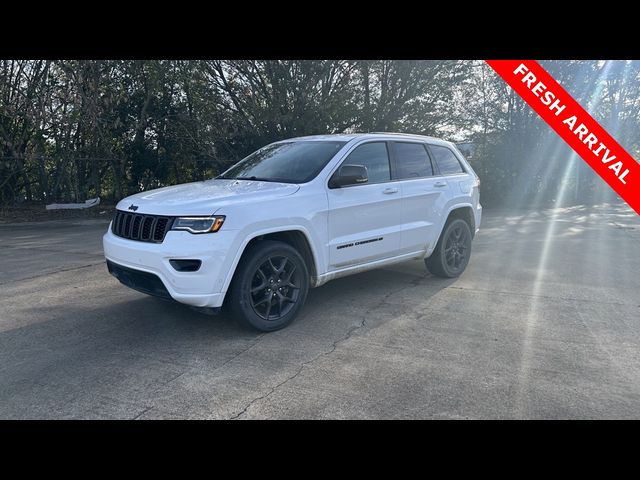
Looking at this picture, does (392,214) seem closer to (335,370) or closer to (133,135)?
(335,370)

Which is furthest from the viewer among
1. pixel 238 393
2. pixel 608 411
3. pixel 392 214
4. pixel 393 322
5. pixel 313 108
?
pixel 313 108

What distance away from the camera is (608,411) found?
2.99 m

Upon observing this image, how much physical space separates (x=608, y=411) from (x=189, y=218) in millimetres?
3289

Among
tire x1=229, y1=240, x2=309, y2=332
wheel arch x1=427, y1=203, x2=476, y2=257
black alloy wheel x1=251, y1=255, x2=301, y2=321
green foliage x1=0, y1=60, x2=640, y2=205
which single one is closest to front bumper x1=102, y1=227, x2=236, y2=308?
tire x1=229, y1=240, x2=309, y2=332

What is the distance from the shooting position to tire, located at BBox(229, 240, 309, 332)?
4.12 m

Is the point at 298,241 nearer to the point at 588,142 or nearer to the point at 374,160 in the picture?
the point at 374,160

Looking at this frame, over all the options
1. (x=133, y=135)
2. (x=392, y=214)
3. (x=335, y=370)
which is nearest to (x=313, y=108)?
(x=133, y=135)

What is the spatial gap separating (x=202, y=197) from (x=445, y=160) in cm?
356

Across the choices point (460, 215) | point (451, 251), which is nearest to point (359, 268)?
point (451, 251)

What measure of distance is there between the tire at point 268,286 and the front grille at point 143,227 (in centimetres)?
71

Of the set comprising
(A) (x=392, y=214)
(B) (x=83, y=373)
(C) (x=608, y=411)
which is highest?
(A) (x=392, y=214)

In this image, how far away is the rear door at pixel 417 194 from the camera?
5.56 meters

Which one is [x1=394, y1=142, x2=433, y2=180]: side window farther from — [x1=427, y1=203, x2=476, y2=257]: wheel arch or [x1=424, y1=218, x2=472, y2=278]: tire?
[x1=424, y1=218, x2=472, y2=278]: tire

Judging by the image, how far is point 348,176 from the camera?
4.70 metres
